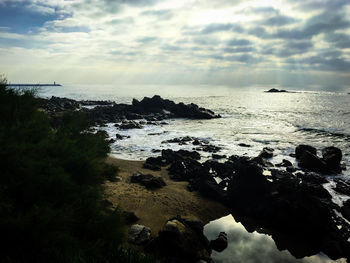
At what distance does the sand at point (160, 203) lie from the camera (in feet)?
53.1

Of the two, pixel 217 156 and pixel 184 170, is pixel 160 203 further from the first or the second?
pixel 217 156

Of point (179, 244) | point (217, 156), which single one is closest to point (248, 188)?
point (179, 244)

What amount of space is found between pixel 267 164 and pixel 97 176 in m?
21.4

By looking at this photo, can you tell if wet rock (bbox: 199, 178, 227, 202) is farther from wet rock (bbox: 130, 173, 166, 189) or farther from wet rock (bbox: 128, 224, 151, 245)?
wet rock (bbox: 128, 224, 151, 245)

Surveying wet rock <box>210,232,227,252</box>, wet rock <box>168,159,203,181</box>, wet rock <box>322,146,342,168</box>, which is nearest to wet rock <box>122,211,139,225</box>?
wet rock <box>210,232,227,252</box>

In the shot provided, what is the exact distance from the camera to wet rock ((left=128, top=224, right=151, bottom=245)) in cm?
1294

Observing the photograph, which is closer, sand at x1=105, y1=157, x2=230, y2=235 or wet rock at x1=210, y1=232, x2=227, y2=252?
wet rock at x1=210, y1=232, x2=227, y2=252

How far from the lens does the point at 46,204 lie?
28.1 feet

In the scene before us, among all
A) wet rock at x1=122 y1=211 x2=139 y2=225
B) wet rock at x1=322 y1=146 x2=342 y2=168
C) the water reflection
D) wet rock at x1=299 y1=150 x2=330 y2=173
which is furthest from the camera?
wet rock at x1=322 y1=146 x2=342 y2=168

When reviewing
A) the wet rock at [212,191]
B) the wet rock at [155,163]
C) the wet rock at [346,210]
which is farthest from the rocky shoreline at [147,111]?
the wet rock at [346,210]

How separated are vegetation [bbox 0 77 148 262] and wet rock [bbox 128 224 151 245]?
2.88 meters

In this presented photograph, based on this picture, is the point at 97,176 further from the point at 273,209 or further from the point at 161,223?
the point at 273,209

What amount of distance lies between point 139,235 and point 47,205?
6090mm

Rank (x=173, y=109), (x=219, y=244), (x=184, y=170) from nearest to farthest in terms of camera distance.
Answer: (x=219, y=244)
(x=184, y=170)
(x=173, y=109)
